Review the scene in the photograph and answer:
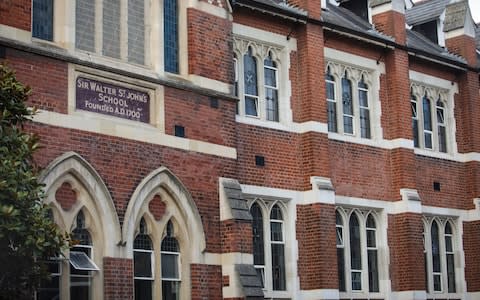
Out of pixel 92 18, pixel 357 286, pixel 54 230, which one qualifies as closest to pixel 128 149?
pixel 92 18

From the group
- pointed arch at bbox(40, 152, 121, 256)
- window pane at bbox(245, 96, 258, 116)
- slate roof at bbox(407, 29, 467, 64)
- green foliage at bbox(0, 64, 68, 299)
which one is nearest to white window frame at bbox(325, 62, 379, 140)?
slate roof at bbox(407, 29, 467, 64)

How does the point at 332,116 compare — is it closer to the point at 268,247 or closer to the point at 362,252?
the point at 362,252

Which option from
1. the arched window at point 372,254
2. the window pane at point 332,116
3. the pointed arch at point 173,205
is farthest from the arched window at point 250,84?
the arched window at point 372,254

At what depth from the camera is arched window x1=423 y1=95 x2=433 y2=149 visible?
28423mm

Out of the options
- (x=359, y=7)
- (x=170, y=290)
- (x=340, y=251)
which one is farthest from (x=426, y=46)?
(x=170, y=290)

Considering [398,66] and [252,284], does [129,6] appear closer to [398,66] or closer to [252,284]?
[252,284]

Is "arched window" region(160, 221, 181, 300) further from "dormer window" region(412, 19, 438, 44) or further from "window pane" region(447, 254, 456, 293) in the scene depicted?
"dormer window" region(412, 19, 438, 44)

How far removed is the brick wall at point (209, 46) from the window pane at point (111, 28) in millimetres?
1841

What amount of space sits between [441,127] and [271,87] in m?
7.25

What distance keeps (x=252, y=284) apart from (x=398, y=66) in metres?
9.22

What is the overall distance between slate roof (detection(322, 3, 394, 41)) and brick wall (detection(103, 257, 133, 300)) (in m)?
9.37

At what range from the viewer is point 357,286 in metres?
25.2

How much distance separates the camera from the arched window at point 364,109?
26406mm

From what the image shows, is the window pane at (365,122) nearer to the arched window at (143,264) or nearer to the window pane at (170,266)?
the window pane at (170,266)
